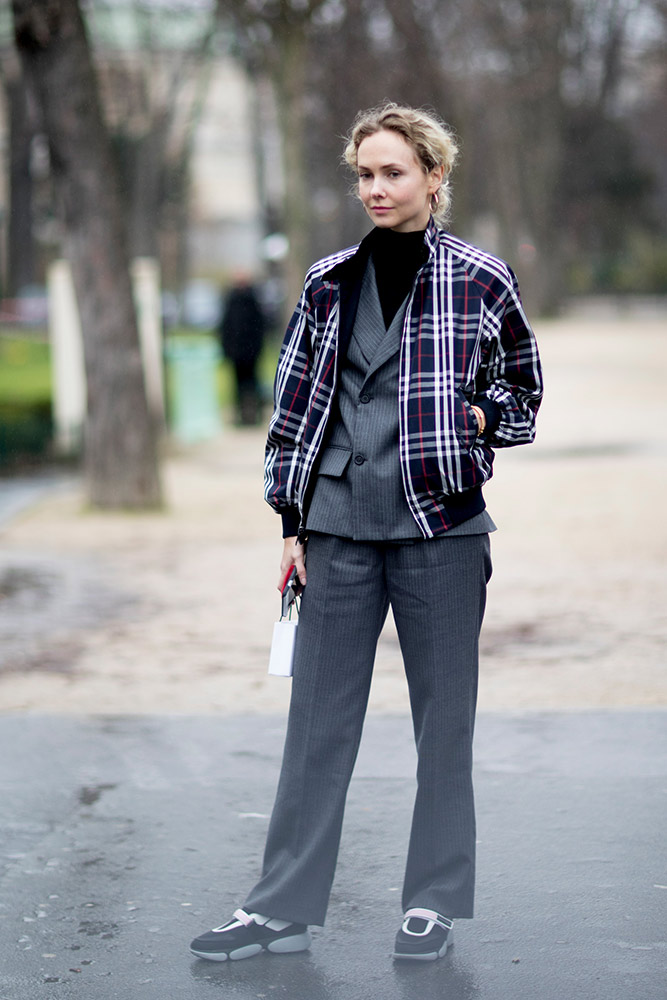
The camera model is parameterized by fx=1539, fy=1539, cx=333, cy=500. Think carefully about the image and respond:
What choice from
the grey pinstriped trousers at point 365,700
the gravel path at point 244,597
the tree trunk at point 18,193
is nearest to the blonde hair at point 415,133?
the grey pinstriped trousers at point 365,700

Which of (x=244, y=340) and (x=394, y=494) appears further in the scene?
(x=244, y=340)

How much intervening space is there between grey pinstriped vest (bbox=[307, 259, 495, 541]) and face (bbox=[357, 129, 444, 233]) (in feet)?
0.60

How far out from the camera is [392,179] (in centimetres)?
332

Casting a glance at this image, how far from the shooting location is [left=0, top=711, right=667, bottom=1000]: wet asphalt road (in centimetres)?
342

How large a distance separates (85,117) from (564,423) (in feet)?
29.1

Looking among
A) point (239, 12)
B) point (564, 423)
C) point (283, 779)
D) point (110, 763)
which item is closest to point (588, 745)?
point (110, 763)

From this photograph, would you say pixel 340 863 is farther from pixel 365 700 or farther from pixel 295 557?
pixel 295 557

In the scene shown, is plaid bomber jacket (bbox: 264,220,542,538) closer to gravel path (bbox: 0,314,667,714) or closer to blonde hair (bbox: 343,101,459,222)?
blonde hair (bbox: 343,101,459,222)

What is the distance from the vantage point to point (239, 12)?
63.7ft

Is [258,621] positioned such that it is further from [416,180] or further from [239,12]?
[239,12]

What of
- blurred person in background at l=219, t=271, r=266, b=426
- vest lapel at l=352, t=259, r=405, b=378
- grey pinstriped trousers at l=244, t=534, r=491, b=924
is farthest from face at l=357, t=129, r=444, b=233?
blurred person in background at l=219, t=271, r=266, b=426

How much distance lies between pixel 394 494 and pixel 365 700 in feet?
1.66

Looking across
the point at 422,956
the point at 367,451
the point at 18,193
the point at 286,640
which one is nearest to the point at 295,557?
the point at 286,640

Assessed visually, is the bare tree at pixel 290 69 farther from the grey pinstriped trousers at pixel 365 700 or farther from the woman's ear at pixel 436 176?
the grey pinstriped trousers at pixel 365 700
